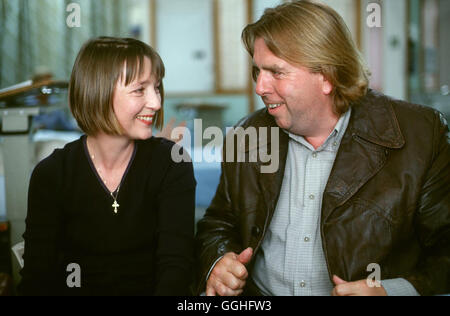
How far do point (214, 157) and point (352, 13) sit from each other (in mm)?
5057

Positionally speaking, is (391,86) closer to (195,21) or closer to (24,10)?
(195,21)

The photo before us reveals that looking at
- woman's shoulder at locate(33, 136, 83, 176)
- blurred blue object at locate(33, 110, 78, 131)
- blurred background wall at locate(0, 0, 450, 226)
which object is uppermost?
blurred background wall at locate(0, 0, 450, 226)

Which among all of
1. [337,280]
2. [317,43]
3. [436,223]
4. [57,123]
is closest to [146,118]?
[317,43]

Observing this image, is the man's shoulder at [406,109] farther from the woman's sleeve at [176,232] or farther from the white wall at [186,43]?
the white wall at [186,43]

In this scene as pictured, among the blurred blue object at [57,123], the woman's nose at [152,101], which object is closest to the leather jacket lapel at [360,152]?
the woman's nose at [152,101]

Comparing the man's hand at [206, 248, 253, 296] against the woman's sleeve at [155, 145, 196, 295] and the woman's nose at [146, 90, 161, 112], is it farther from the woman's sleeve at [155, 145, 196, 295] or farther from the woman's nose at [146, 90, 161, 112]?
the woman's nose at [146, 90, 161, 112]

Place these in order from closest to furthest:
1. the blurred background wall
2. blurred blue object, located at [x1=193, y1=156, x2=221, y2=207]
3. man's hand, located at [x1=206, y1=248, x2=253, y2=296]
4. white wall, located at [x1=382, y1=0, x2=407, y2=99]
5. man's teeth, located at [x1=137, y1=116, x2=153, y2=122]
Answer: man's hand, located at [x1=206, y1=248, x2=253, y2=296] < man's teeth, located at [x1=137, y1=116, x2=153, y2=122] < blurred blue object, located at [x1=193, y1=156, x2=221, y2=207] < the blurred background wall < white wall, located at [x1=382, y1=0, x2=407, y2=99]

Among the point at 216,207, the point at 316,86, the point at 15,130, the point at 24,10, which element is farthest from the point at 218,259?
the point at 24,10

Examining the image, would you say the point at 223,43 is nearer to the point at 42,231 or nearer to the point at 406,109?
the point at 406,109

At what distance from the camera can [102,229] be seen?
1.26 meters

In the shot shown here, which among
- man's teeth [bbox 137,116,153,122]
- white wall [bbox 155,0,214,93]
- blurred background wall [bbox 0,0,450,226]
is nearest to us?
man's teeth [bbox 137,116,153,122]

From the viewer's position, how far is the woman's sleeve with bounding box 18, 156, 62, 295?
123 centimetres

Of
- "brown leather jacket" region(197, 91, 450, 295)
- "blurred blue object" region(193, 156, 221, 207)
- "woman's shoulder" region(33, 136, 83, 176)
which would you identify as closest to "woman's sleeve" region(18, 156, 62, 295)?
"woman's shoulder" region(33, 136, 83, 176)

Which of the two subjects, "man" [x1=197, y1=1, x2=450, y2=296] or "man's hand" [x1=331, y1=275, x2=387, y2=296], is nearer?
"man's hand" [x1=331, y1=275, x2=387, y2=296]
